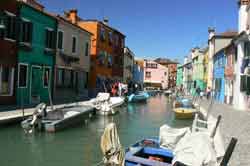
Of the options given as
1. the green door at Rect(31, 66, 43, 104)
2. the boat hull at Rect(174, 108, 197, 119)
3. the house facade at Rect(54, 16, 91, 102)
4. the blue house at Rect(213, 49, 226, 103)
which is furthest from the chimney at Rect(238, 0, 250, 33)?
the green door at Rect(31, 66, 43, 104)

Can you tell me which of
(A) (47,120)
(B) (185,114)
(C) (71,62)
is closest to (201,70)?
(C) (71,62)

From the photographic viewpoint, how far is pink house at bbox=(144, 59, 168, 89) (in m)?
102

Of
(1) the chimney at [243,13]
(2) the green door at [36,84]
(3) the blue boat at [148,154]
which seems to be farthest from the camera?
(1) the chimney at [243,13]

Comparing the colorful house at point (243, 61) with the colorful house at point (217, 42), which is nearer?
the colorful house at point (243, 61)

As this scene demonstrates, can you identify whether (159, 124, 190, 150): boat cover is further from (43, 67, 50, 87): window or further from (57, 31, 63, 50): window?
(57, 31, 63, 50): window

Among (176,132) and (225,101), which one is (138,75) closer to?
(225,101)

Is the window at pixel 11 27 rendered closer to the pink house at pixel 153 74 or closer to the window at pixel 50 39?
the window at pixel 50 39

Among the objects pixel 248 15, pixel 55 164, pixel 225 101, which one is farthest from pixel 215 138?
pixel 225 101

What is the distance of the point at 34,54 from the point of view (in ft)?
84.0

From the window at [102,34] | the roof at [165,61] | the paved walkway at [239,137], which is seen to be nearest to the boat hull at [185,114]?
the paved walkway at [239,137]

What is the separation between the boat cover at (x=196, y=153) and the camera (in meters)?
6.12

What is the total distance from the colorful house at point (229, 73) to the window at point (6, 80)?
20.4m

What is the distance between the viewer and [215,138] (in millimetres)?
8680

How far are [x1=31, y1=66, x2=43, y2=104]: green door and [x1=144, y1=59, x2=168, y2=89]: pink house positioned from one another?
7523 centimetres
